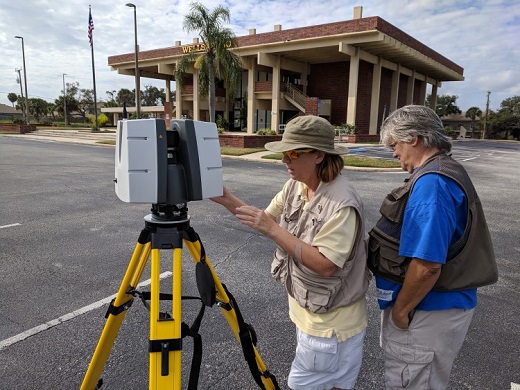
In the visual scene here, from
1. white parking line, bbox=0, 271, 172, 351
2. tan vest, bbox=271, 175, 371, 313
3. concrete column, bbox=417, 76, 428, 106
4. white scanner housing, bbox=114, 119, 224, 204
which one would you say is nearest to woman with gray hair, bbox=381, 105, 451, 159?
tan vest, bbox=271, 175, 371, 313

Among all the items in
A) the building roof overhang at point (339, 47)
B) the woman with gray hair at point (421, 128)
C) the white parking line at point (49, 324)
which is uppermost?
the building roof overhang at point (339, 47)

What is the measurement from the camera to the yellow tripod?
137 cm

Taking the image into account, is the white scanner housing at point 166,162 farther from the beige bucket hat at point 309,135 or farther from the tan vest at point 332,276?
the tan vest at point 332,276

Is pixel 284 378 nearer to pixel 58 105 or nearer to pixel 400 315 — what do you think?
pixel 400 315

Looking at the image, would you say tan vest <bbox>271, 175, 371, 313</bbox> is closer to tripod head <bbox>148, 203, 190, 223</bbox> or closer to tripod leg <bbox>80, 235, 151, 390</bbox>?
tripod head <bbox>148, 203, 190, 223</bbox>

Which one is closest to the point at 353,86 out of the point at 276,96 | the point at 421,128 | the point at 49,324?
the point at 276,96

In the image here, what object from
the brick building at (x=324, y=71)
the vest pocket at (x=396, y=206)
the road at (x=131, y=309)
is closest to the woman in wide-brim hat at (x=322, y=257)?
the vest pocket at (x=396, y=206)

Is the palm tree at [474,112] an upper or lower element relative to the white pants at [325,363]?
upper

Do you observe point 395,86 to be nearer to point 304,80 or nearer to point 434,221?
point 304,80

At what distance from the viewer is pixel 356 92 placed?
1165 inches

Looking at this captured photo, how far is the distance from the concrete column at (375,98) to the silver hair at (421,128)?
32.4 meters

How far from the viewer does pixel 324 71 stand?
117ft

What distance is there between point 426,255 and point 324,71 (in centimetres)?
3656

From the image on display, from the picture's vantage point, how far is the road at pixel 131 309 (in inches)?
99.0
